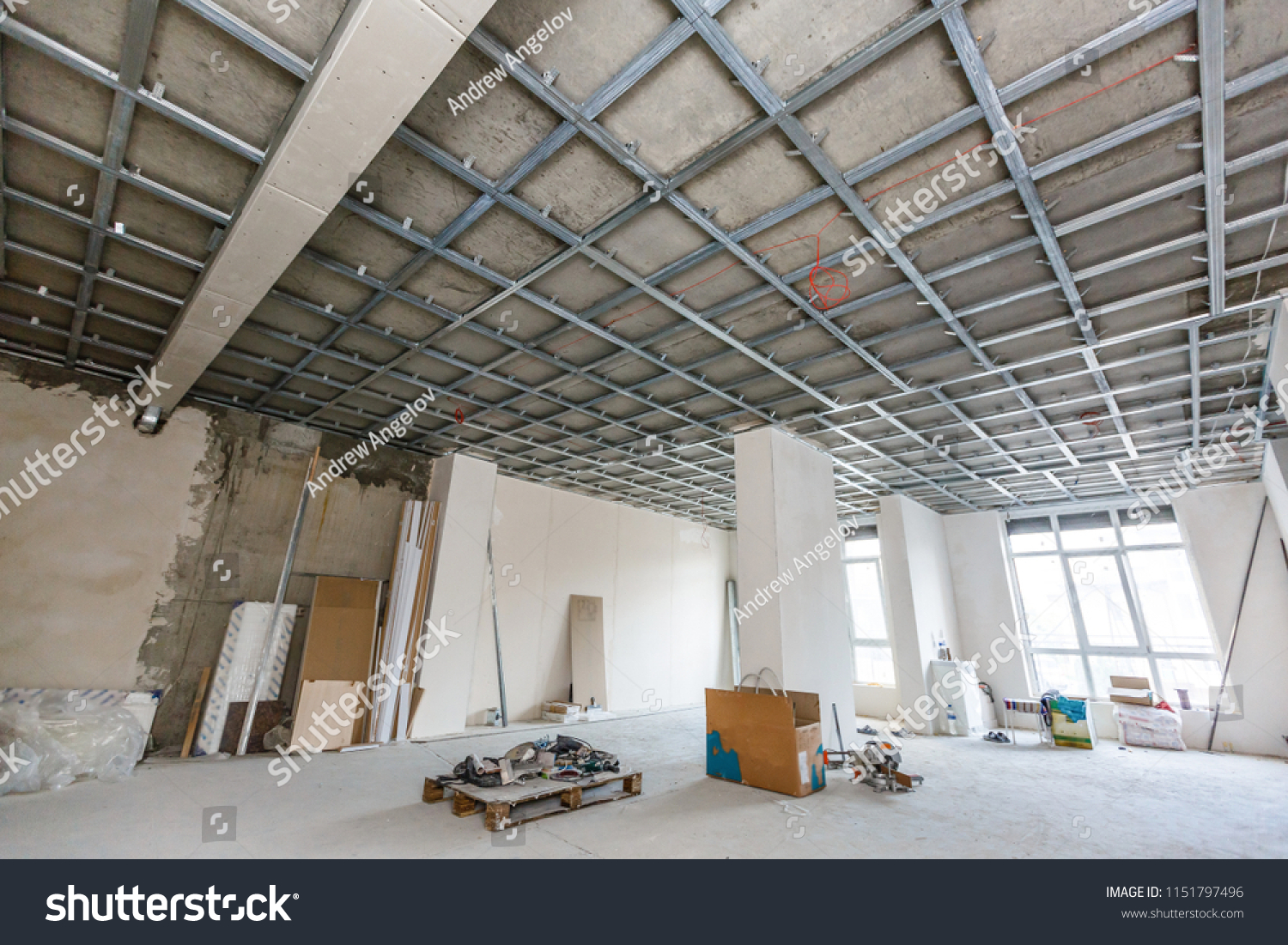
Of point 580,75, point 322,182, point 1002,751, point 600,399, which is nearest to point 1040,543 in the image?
point 1002,751

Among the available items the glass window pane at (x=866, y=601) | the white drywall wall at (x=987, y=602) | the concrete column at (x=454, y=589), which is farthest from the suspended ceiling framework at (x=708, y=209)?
the glass window pane at (x=866, y=601)

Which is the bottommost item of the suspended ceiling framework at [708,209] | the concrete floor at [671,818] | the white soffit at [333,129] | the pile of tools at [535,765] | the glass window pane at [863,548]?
the concrete floor at [671,818]

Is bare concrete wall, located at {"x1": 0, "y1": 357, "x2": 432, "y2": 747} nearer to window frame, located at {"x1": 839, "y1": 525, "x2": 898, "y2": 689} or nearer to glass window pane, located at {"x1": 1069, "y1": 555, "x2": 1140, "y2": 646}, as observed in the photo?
window frame, located at {"x1": 839, "y1": 525, "x2": 898, "y2": 689}

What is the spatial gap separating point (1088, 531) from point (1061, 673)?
280 cm

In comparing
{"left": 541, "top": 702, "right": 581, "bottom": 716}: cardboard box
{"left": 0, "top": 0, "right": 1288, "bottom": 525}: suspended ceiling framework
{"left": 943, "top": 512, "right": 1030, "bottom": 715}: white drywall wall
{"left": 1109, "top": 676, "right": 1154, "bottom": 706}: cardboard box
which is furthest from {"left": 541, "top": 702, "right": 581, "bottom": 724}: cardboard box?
{"left": 1109, "top": 676, "right": 1154, "bottom": 706}: cardboard box

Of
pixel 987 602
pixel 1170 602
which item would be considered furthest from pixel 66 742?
pixel 1170 602

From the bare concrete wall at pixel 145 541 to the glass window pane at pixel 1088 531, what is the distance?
12924mm

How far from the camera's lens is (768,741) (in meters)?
5.00

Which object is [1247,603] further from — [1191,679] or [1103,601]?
[1103,601]

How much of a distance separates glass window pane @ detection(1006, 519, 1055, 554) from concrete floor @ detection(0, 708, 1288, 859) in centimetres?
511

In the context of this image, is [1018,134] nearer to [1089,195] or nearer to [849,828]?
[1089,195]

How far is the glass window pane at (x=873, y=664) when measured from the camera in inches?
438

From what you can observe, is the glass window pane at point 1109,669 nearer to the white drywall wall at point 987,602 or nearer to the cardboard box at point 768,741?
the white drywall wall at point 987,602

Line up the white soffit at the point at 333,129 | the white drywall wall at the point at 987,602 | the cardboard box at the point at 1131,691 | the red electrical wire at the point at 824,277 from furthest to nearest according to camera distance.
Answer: the white drywall wall at the point at 987,602 → the cardboard box at the point at 1131,691 → the red electrical wire at the point at 824,277 → the white soffit at the point at 333,129
